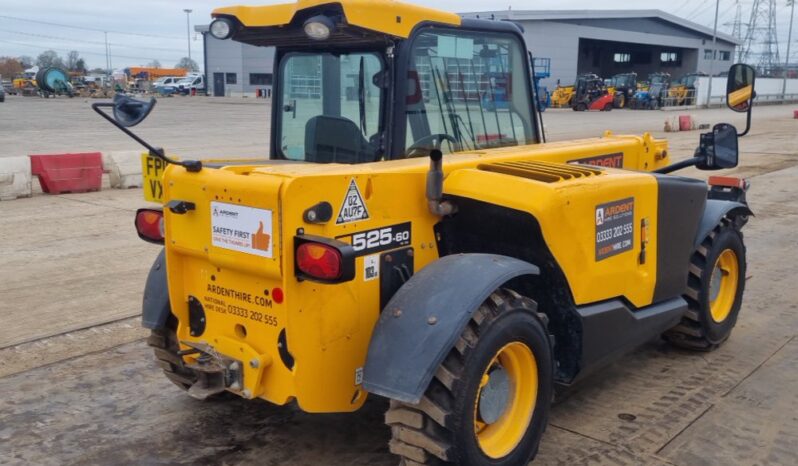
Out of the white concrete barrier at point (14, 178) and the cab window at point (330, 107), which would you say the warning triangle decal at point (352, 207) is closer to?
the cab window at point (330, 107)

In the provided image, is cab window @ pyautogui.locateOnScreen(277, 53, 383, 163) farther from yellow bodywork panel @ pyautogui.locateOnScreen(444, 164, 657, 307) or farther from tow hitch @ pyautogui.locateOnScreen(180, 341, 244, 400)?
tow hitch @ pyautogui.locateOnScreen(180, 341, 244, 400)

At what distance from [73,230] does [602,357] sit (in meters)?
7.32

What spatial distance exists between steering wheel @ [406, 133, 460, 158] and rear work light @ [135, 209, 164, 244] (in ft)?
4.33

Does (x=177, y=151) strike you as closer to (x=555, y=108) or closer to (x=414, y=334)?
(x=414, y=334)

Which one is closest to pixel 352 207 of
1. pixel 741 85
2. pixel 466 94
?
pixel 466 94

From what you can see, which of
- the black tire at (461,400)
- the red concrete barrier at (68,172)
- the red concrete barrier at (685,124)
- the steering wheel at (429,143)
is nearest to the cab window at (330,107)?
the steering wheel at (429,143)

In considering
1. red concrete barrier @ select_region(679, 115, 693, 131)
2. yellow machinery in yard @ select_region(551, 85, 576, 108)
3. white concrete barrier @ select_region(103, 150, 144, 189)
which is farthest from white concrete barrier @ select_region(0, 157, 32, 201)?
yellow machinery in yard @ select_region(551, 85, 576, 108)

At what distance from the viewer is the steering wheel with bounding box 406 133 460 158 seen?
3930 millimetres

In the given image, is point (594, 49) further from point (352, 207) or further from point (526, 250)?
point (352, 207)

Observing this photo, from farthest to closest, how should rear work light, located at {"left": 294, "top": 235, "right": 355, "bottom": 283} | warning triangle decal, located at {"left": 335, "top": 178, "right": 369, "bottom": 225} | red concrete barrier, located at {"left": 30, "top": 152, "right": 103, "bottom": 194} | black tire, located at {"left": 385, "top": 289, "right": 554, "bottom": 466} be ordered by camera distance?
red concrete barrier, located at {"left": 30, "top": 152, "right": 103, "bottom": 194}, warning triangle decal, located at {"left": 335, "top": 178, "right": 369, "bottom": 225}, black tire, located at {"left": 385, "top": 289, "right": 554, "bottom": 466}, rear work light, located at {"left": 294, "top": 235, "right": 355, "bottom": 283}

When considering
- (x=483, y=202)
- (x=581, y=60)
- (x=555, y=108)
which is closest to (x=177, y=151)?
(x=483, y=202)

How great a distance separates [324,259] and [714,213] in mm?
3200

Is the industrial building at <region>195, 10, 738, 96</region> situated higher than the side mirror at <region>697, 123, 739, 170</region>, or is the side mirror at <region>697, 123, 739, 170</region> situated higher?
the industrial building at <region>195, 10, 738, 96</region>

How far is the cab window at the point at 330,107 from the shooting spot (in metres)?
3.93
